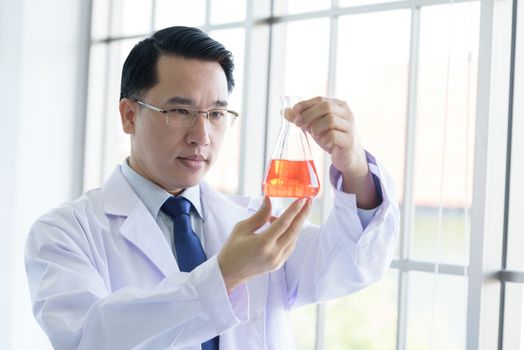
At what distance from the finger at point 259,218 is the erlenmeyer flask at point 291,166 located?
5cm

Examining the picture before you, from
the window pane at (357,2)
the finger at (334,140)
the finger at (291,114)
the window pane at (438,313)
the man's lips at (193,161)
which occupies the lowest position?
the window pane at (438,313)

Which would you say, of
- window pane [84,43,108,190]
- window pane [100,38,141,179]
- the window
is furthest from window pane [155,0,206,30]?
window pane [84,43,108,190]

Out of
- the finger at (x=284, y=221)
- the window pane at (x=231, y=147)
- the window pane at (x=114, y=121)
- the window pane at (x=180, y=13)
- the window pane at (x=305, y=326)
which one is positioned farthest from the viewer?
the window pane at (x=114, y=121)

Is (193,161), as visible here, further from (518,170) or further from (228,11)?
(228,11)

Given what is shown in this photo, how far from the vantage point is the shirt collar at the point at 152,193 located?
5.73ft

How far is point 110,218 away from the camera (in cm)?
171

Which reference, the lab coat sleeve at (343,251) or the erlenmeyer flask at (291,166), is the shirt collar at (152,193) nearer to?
the lab coat sleeve at (343,251)

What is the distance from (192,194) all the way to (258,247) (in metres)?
0.55

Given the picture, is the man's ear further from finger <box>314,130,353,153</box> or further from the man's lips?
finger <box>314,130,353,153</box>

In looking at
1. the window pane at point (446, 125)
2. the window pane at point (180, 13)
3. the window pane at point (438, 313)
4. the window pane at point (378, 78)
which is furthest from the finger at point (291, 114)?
the window pane at point (180, 13)

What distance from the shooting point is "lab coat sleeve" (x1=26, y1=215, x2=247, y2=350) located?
1.31 m

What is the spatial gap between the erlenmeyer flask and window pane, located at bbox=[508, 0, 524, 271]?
98 cm

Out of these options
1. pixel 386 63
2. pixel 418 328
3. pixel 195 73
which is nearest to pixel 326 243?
pixel 195 73

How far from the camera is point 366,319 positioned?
2.61 metres
